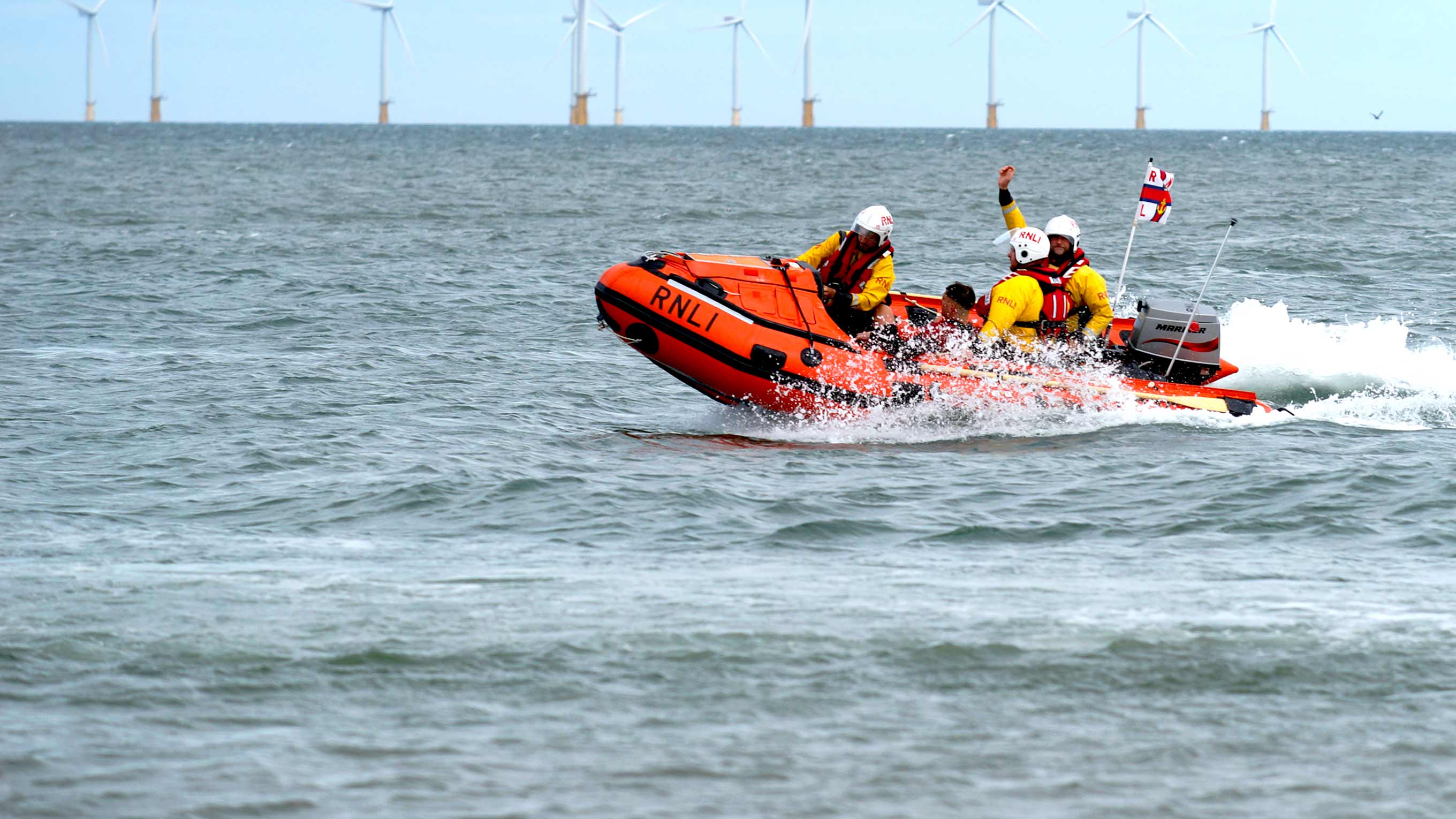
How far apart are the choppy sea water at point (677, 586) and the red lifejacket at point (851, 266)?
98 cm

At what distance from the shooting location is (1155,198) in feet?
36.9

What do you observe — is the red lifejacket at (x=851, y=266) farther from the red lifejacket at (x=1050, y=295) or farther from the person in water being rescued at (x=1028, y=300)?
the red lifejacket at (x=1050, y=295)

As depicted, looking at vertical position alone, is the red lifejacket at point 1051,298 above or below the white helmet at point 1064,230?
below

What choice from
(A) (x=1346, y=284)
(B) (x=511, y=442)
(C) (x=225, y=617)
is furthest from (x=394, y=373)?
(A) (x=1346, y=284)

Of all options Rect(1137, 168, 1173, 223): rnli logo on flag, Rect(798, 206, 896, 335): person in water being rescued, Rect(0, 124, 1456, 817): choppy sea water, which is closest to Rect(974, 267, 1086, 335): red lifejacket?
Rect(0, 124, 1456, 817): choppy sea water

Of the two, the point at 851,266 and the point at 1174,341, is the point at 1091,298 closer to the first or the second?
the point at 1174,341

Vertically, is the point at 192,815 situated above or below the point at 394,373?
below

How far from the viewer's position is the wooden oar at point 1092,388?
10.1 m

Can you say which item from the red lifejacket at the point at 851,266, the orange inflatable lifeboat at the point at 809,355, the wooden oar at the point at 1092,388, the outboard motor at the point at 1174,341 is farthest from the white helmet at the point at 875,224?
the outboard motor at the point at 1174,341

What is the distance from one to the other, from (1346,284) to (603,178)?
31642mm

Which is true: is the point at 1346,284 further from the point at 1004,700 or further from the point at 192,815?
the point at 192,815

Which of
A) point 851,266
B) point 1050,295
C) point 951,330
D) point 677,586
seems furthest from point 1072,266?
point 677,586

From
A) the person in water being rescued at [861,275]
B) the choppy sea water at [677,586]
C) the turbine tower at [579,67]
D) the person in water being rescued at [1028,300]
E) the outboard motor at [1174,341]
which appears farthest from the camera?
the turbine tower at [579,67]

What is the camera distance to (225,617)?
615 centimetres
